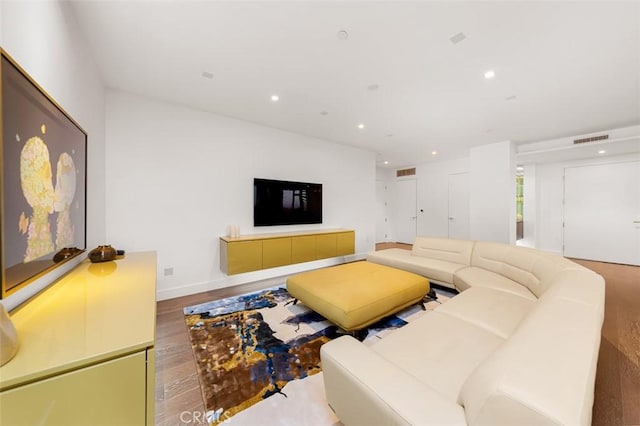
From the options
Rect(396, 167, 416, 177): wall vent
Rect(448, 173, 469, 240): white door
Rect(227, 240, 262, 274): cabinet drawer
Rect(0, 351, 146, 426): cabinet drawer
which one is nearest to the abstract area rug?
Rect(227, 240, 262, 274): cabinet drawer

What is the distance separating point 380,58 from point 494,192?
3960 mm

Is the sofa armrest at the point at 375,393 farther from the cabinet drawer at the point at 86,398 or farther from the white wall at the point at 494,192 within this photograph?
the white wall at the point at 494,192

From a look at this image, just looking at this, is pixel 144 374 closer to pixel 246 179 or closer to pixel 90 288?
pixel 90 288

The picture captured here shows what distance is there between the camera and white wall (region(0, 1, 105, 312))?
1057mm

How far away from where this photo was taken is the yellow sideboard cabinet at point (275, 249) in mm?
3227

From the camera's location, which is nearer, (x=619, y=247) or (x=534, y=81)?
(x=534, y=81)

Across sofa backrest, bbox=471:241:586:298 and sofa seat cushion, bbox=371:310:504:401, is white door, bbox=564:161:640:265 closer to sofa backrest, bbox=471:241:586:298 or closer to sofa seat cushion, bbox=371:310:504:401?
sofa backrest, bbox=471:241:586:298

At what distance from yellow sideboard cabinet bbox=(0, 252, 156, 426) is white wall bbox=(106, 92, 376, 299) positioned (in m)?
2.01

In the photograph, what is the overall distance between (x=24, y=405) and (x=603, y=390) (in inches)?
117

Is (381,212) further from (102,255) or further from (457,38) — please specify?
(102,255)

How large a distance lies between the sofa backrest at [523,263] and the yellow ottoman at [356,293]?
3.20 ft

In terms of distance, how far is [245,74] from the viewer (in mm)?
2422

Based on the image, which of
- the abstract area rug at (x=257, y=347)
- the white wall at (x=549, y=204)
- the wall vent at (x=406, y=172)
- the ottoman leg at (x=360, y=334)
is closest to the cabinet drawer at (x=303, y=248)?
the abstract area rug at (x=257, y=347)

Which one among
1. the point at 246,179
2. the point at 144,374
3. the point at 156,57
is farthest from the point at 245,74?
the point at 144,374
